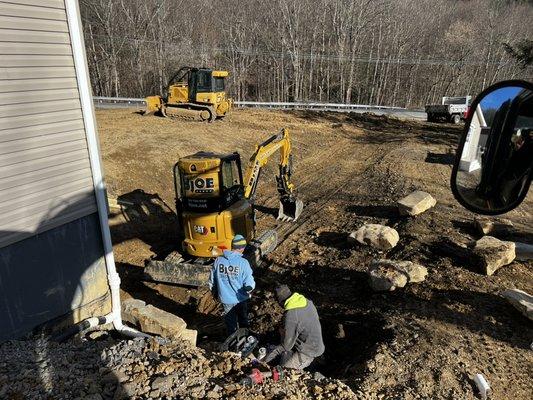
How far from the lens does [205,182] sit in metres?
7.95

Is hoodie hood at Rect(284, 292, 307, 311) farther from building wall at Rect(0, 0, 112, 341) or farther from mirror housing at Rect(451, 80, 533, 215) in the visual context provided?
building wall at Rect(0, 0, 112, 341)

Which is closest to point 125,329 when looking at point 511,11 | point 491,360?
point 491,360

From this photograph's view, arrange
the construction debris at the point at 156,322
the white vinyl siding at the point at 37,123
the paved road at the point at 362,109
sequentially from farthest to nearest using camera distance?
the paved road at the point at 362,109 → the construction debris at the point at 156,322 → the white vinyl siding at the point at 37,123

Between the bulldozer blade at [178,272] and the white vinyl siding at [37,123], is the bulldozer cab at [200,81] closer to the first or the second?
the bulldozer blade at [178,272]

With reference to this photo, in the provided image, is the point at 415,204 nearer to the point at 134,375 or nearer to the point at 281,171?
the point at 281,171

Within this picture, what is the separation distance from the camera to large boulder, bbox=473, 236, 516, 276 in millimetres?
7625

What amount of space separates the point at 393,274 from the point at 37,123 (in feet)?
19.9

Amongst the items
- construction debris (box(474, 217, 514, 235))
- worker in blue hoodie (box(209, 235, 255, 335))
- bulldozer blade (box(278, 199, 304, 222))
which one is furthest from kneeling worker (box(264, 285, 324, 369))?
bulldozer blade (box(278, 199, 304, 222))

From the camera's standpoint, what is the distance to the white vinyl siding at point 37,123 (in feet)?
15.6

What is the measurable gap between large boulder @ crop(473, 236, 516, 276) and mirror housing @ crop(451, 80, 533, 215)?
5.12 m

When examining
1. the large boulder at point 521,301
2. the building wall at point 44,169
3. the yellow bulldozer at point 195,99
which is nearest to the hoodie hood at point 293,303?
the building wall at point 44,169

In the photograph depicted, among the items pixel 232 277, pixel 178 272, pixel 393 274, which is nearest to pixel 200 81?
pixel 178 272

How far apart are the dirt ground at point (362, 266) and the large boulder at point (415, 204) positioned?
0.20 meters

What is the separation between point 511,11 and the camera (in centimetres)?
5478
